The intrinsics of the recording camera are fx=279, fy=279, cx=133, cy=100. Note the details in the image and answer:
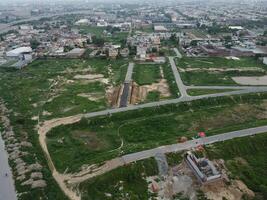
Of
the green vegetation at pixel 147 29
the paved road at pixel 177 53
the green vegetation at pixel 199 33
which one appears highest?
the paved road at pixel 177 53

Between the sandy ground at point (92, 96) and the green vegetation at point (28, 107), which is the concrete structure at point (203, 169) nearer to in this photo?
the green vegetation at point (28, 107)

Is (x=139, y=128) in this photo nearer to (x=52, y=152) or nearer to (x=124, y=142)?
(x=124, y=142)

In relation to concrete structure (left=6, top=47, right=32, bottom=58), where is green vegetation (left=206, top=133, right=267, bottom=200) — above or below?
above

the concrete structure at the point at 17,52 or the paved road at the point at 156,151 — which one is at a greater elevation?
the paved road at the point at 156,151

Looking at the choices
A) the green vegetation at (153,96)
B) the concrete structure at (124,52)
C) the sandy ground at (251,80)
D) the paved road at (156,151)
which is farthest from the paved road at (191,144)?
the concrete structure at (124,52)

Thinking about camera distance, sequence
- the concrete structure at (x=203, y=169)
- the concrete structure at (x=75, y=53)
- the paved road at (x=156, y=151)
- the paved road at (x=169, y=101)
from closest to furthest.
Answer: the concrete structure at (x=203, y=169)
the paved road at (x=156, y=151)
the paved road at (x=169, y=101)
the concrete structure at (x=75, y=53)

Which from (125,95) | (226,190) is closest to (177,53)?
(125,95)

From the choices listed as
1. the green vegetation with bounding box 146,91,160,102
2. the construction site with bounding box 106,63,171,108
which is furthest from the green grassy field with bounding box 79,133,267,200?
the construction site with bounding box 106,63,171,108

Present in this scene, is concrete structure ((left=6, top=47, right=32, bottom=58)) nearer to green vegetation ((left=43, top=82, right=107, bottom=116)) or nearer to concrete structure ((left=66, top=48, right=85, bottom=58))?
concrete structure ((left=66, top=48, right=85, bottom=58))
